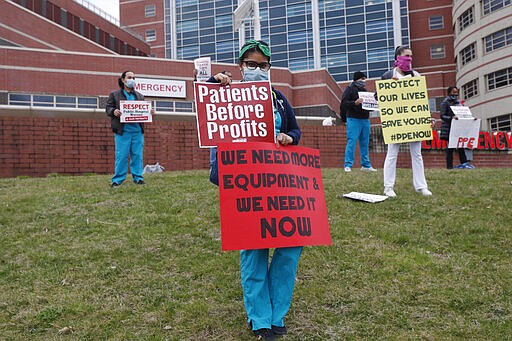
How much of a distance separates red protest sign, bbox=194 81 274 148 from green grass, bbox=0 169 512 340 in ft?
4.68

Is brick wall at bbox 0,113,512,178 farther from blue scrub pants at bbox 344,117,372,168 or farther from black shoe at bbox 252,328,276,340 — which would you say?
black shoe at bbox 252,328,276,340

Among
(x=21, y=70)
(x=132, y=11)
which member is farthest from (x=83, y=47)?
(x=132, y=11)

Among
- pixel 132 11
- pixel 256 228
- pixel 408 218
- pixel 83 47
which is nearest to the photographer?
pixel 256 228

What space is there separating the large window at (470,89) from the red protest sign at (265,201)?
46123mm

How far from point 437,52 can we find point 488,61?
651 inches

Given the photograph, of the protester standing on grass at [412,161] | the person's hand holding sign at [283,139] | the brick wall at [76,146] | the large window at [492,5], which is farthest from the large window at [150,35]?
the person's hand holding sign at [283,139]

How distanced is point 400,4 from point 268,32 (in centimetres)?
1459

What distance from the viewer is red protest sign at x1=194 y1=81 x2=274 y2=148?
4031mm

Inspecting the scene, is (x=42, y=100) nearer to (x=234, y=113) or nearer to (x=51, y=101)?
(x=51, y=101)

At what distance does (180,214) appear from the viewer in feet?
23.5

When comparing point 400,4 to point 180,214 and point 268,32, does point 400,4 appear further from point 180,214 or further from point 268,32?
point 180,214

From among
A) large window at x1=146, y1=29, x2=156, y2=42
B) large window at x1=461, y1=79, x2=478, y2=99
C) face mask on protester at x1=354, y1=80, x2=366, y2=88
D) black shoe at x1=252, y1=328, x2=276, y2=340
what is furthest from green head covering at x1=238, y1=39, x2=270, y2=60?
large window at x1=146, y1=29, x2=156, y2=42

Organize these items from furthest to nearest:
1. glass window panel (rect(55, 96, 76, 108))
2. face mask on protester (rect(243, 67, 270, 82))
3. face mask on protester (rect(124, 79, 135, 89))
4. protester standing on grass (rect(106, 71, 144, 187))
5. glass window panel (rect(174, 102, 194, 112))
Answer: glass window panel (rect(174, 102, 194, 112))
glass window panel (rect(55, 96, 76, 108))
face mask on protester (rect(124, 79, 135, 89))
protester standing on grass (rect(106, 71, 144, 187))
face mask on protester (rect(243, 67, 270, 82))

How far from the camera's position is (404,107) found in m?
8.14
